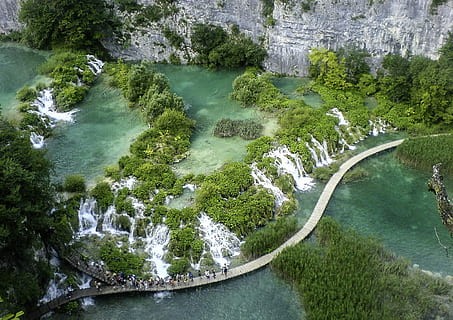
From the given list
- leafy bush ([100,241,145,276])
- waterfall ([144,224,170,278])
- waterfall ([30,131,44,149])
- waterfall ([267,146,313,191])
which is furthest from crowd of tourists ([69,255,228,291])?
waterfall ([30,131,44,149])

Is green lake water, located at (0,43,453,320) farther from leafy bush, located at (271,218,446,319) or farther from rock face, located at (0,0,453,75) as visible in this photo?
rock face, located at (0,0,453,75)

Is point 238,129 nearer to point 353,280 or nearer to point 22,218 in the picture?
point 353,280

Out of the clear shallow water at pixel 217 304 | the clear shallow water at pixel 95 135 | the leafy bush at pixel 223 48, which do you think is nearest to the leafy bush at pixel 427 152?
the clear shallow water at pixel 217 304

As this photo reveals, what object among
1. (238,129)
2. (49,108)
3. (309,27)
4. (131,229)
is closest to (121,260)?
(131,229)

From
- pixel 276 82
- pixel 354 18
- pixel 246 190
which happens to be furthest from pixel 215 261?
pixel 354 18

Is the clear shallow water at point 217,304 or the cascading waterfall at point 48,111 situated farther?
the cascading waterfall at point 48,111

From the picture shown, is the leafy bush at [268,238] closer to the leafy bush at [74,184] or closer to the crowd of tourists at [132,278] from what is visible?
the crowd of tourists at [132,278]
